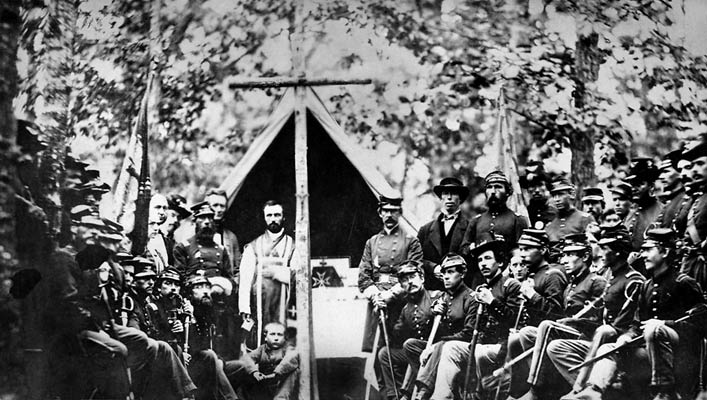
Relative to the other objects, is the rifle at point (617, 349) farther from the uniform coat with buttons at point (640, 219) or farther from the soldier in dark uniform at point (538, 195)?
the soldier in dark uniform at point (538, 195)

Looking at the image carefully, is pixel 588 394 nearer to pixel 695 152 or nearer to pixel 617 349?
pixel 617 349

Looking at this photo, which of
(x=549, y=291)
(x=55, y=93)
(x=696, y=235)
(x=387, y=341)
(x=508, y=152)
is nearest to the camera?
(x=696, y=235)

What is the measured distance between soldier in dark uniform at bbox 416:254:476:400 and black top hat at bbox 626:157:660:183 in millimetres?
1546

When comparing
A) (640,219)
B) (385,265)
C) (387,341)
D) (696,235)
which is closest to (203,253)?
(385,265)

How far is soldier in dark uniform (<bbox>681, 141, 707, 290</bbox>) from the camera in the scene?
26.1 feet

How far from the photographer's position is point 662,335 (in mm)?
7871

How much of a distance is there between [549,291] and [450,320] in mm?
811

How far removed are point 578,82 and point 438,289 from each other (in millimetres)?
2072

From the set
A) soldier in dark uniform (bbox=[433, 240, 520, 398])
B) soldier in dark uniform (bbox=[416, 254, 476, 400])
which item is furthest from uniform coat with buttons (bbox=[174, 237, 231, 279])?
soldier in dark uniform (bbox=[433, 240, 520, 398])

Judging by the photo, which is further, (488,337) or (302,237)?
(302,237)

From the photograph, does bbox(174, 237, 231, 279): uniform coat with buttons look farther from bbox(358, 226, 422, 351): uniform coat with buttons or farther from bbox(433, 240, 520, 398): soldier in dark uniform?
bbox(433, 240, 520, 398): soldier in dark uniform

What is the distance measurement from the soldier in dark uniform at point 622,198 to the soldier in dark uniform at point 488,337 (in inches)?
40.0

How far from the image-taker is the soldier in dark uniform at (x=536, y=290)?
8070 millimetres

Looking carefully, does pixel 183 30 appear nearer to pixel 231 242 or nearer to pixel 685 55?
pixel 231 242
